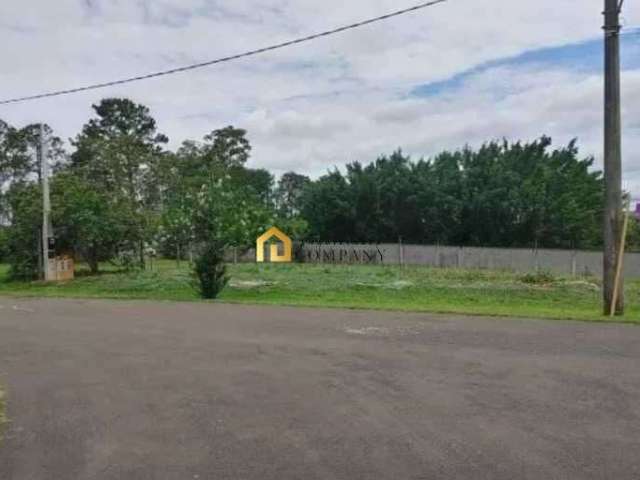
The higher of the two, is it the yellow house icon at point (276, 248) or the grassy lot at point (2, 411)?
the yellow house icon at point (276, 248)

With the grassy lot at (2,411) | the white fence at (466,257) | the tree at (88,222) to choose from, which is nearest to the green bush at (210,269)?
the tree at (88,222)

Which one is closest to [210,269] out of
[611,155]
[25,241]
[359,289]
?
[359,289]

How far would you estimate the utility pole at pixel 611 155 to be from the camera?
13359mm

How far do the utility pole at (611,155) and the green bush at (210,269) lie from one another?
10587mm

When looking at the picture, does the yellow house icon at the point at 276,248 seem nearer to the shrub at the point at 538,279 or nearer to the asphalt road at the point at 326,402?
the shrub at the point at 538,279

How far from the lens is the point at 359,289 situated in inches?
936

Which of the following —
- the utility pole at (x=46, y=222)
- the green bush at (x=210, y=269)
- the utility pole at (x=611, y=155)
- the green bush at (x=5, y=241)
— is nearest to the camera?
the utility pole at (x=611, y=155)

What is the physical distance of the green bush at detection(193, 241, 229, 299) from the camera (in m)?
19.9

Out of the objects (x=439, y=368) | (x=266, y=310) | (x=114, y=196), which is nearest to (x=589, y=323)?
(x=439, y=368)

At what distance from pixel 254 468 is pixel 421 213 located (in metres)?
45.0

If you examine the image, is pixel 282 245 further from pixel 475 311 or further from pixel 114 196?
pixel 475 311

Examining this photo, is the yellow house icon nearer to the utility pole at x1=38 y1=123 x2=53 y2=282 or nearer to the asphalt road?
the utility pole at x1=38 y1=123 x2=53 y2=282

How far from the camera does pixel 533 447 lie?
17.4ft

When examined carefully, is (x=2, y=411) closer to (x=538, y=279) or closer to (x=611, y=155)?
(x=611, y=155)
